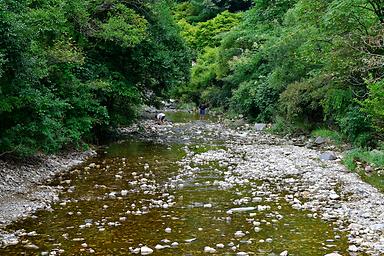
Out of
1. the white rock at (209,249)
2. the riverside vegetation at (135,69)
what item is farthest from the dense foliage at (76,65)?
the white rock at (209,249)

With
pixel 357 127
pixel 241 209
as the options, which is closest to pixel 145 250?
pixel 241 209

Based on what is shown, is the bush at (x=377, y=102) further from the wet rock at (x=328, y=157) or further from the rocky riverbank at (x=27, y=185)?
the rocky riverbank at (x=27, y=185)

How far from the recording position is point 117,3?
2259 cm

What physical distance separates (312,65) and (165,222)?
58.9ft

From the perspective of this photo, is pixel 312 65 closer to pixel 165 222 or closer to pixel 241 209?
pixel 241 209

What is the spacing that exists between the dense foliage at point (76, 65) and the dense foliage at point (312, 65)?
21.6 ft

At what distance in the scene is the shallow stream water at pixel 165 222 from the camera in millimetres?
8578

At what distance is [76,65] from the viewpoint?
18.8 metres

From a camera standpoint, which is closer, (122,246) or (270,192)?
(122,246)

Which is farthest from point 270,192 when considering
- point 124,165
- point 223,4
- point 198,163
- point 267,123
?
point 223,4

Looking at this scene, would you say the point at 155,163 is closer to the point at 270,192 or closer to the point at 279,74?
the point at 270,192

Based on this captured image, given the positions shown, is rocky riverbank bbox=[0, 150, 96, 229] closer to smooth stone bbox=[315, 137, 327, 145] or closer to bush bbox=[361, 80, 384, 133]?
bush bbox=[361, 80, 384, 133]

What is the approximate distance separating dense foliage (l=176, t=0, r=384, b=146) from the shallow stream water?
678 centimetres

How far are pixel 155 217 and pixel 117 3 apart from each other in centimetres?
1484
